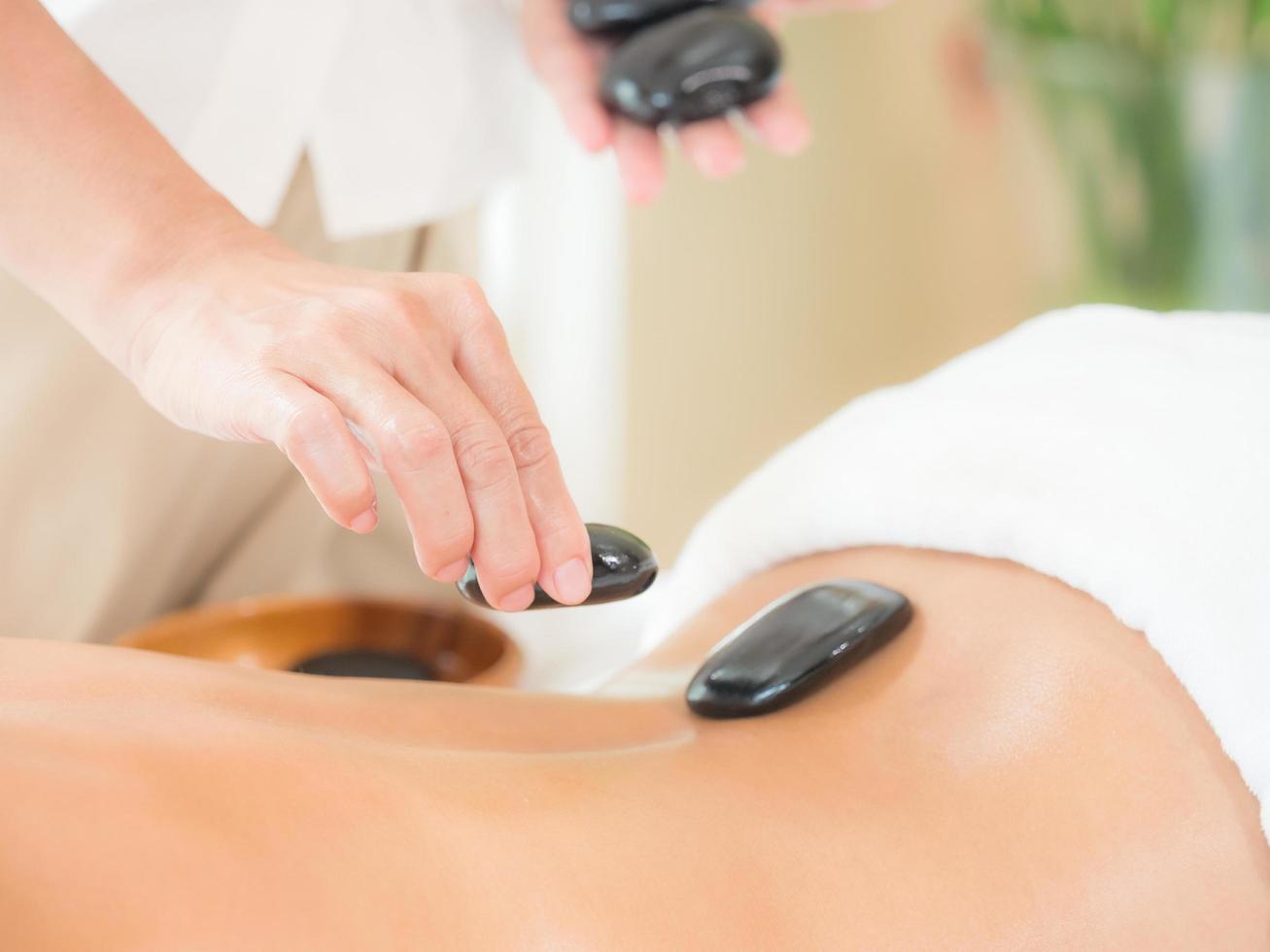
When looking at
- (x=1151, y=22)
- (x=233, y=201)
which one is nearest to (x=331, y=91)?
(x=233, y=201)

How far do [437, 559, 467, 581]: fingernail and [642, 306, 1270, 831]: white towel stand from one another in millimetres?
289

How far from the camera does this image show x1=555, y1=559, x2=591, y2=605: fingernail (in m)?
0.60

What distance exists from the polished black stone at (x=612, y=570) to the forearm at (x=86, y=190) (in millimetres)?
211

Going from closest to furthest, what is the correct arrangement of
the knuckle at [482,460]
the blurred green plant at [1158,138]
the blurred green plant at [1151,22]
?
the knuckle at [482,460], the blurred green plant at [1151,22], the blurred green plant at [1158,138]

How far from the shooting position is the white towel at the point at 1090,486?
2.08ft

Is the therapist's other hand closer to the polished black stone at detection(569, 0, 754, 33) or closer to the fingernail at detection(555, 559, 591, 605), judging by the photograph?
the fingernail at detection(555, 559, 591, 605)

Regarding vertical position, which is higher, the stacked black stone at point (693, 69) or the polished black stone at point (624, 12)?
the polished black stone at point (624, 12)

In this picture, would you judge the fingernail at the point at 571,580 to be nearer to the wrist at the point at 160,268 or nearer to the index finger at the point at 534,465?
the index finger at the point at 534,465

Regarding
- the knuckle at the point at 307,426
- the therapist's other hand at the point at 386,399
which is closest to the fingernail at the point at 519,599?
the therapist's other hand at the point at 386,399

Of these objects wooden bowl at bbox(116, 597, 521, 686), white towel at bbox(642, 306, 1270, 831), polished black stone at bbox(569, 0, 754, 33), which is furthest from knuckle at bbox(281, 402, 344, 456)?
polished black stone at bbox(569, 0, 754, 33)

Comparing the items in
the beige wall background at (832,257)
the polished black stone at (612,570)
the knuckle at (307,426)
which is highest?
the knuckle at (307,426)

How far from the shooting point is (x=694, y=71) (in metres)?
1.10

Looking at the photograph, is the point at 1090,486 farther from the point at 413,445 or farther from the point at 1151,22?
the point at 1151,22

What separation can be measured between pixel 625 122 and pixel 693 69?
0.08 metres
